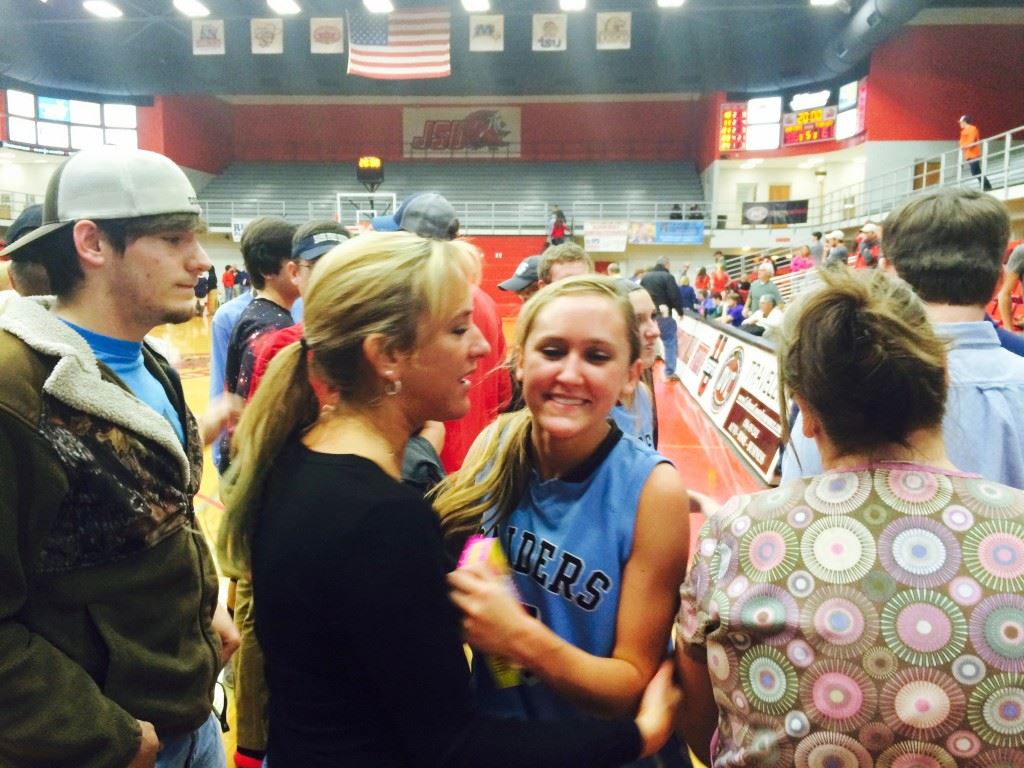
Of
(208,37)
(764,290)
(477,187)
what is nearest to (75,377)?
(764,290)

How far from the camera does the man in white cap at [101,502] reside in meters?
1.20

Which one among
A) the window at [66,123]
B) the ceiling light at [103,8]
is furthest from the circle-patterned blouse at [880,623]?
the window at [66,123]

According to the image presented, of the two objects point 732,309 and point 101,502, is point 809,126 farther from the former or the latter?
point 101,502

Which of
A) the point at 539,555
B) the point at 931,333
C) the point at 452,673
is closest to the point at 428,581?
the point at 452,673

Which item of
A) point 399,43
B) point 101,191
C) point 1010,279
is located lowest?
point 1010,279

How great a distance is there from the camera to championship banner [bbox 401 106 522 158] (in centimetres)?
2809

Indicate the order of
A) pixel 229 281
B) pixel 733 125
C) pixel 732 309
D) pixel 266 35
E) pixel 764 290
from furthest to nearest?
1. pixel 733 125
2. pixel 229 281
3. pixel 266 35
4. pixel 732 309
5. pixel 764 290

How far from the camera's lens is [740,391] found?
276 inches

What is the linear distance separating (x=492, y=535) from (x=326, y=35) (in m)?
19.5

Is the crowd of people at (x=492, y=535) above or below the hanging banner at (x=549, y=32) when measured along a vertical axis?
below

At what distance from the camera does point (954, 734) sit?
1.00 meters

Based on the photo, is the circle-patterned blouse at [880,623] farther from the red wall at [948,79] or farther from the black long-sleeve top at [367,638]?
the red wall at [948,79]

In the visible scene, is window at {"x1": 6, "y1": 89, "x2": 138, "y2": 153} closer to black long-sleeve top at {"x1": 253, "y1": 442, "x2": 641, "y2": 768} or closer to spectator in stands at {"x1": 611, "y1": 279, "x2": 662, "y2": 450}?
spectator in stands at {"x1": 611, "y1": 279, "x2": 662, "y2": 450}

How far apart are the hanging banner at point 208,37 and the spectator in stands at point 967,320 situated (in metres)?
20.8
